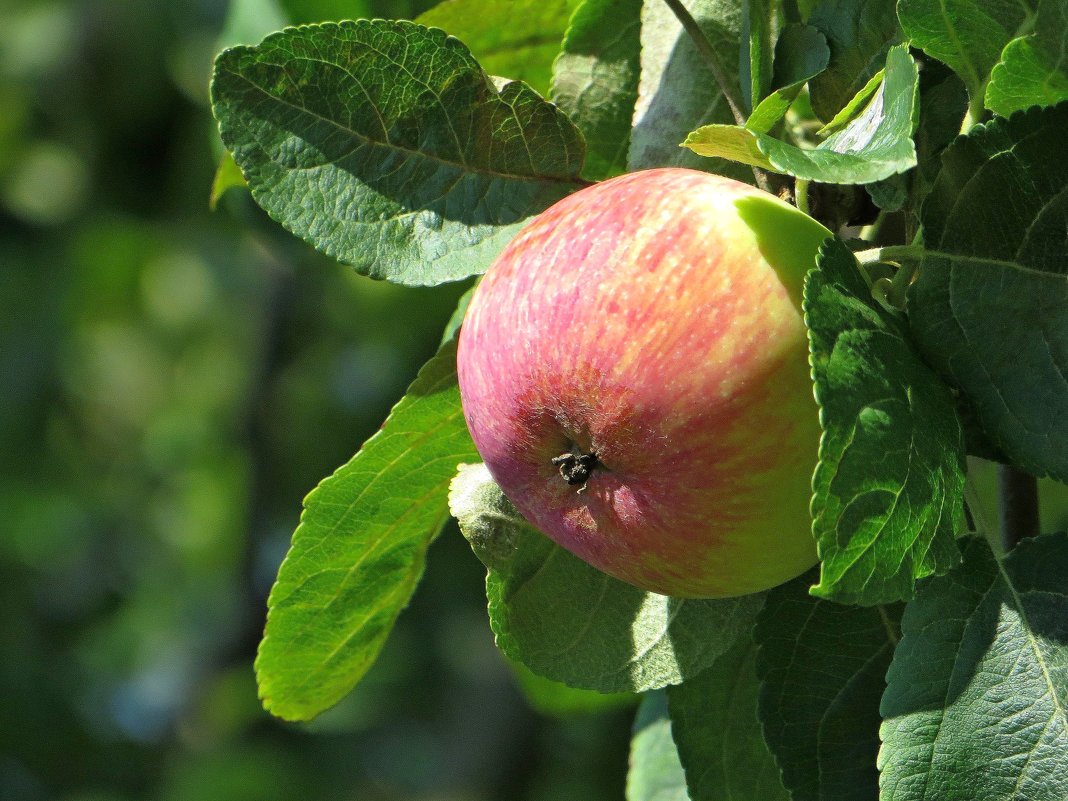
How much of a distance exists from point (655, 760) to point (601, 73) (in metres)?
0.59

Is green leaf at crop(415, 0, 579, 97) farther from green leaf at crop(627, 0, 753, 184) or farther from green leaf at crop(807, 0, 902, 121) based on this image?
green leaf at crop(807, 0, 902, 121)

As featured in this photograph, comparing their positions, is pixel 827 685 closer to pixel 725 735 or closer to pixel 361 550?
pixel 725 735

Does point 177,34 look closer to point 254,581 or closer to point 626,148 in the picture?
point 254,581

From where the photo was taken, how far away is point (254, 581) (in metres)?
2.94

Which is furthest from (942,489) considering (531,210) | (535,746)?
(535,746)

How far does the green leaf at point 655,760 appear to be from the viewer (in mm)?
1076

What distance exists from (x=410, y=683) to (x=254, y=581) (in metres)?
0.90

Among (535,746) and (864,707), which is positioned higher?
(864,707)

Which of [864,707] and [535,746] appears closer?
[864,707]

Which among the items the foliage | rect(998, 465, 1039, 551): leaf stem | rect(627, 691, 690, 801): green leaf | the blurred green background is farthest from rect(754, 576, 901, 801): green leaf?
the blurred green background

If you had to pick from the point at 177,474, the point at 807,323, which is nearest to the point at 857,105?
the point at 807,323

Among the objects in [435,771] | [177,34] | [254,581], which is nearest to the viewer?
[177,34]

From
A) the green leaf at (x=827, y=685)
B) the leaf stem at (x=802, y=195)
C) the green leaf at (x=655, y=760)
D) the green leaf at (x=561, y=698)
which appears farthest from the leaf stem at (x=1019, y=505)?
the green leaf at (x=561, y=698)

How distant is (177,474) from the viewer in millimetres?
4258
